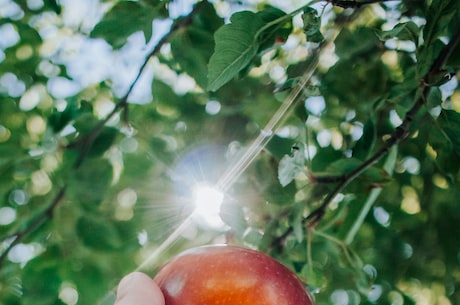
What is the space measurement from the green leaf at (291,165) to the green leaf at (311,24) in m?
0.16

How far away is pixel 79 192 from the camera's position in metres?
1.23

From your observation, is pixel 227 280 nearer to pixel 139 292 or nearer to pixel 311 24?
pixel 139 292

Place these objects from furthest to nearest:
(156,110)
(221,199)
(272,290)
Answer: (156,110) → (221,199) → (272,290)

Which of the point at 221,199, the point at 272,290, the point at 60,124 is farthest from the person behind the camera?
the point at 60,124

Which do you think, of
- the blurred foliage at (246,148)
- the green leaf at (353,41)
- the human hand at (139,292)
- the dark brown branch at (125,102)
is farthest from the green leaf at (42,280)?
the green leaf at (353,41)

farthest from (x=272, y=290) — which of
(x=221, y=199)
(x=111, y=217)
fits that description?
(x=111, y=217)

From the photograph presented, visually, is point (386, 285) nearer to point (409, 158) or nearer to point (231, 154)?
point (409, 158)

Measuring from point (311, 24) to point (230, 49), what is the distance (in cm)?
10

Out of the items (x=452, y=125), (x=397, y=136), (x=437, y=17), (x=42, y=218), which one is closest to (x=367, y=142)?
(x=397, y=136)

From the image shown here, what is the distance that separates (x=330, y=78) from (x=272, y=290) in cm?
Answer: 78

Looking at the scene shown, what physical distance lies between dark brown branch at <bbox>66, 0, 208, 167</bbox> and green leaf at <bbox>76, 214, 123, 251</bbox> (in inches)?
4.3

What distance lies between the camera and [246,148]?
0.98m

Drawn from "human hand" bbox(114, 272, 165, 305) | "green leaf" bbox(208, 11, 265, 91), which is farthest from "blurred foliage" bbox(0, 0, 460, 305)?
"human hand" bbox(114, 272, 165, 305)

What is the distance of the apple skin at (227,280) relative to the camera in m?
0.68
